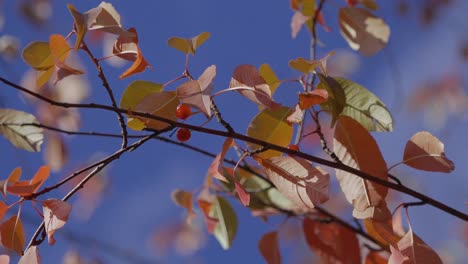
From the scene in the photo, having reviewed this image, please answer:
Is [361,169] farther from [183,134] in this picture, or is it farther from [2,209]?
[2,209]

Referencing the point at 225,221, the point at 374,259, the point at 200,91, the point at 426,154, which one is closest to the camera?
the point at 200,91

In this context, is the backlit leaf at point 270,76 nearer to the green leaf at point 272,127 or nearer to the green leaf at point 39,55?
the green leaf at point 272,127

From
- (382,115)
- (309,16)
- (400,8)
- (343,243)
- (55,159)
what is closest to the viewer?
(382,115)

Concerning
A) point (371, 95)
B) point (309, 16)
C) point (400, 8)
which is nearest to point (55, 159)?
point (309, 16)

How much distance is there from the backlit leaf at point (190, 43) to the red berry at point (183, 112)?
7cm

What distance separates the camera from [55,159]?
129cm

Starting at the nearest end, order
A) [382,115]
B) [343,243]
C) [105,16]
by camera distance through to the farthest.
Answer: [105,16] < [382,115] < [343,243]

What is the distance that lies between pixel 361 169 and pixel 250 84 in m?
0.16

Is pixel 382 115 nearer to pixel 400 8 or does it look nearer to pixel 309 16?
pixel 309 16

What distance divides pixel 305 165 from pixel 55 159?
82 cm

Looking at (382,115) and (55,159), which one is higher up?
(382,115)

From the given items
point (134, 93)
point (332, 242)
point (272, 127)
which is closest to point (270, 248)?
point (332, 242)

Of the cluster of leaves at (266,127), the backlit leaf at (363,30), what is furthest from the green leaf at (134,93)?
the backlit leaf at (363,30)

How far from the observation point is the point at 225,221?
974mm
